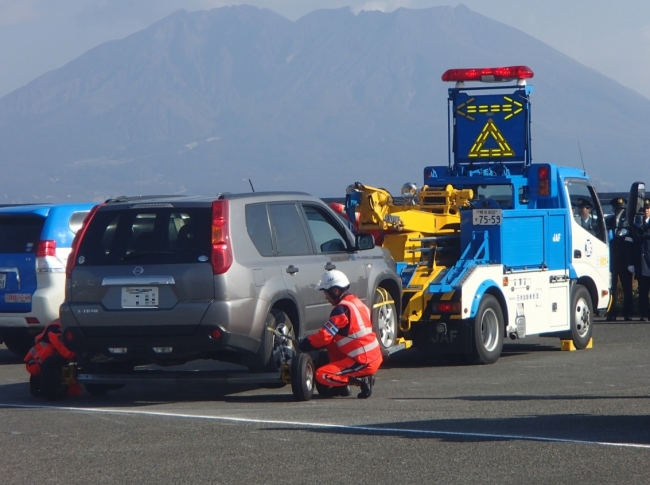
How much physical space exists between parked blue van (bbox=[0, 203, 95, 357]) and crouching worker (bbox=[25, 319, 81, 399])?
2.25m

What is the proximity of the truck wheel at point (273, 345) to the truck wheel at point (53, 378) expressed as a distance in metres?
1.85

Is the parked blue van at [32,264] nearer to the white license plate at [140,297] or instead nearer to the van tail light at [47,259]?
the van tail light at [47,259]

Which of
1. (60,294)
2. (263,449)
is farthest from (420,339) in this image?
(263,449)

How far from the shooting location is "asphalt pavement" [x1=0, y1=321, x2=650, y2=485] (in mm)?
7855

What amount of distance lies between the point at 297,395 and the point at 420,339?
127 inches

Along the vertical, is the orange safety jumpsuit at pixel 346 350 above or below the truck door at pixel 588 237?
below

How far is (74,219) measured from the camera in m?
14.8

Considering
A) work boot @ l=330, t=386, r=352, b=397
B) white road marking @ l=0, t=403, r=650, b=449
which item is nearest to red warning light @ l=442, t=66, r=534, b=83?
work boot @ l=330, t=386, r=352, b=397

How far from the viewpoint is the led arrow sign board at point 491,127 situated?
16.8 m

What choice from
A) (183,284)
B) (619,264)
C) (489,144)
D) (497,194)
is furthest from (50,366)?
(619,264)

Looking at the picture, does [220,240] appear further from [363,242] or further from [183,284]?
[363,242]

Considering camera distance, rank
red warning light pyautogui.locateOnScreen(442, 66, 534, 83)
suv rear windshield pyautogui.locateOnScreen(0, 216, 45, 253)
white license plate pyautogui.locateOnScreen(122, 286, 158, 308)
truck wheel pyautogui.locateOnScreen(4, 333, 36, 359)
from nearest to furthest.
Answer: white license plate pyautogui.locateOnScreen(122, 286, 158, 308), suv rear windshield pyautogui.locateOnScreen(0, 216, 45, 253), truck wheel pyautogui.locateOnScreen(4, 333, 36, 359), red warning light pyautogui.locateOnScreen(442, 66, 534, 83)

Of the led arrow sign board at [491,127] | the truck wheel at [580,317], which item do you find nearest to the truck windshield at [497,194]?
the led arrow sign board at [491,127]

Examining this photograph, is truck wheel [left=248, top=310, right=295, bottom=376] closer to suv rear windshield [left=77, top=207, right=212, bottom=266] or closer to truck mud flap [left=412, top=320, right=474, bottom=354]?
suv rear windshield [left=77, top=207, right=212, bottom=266]
